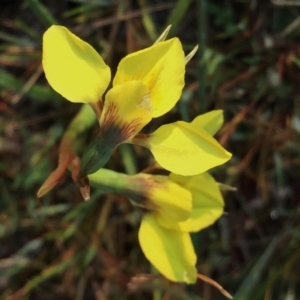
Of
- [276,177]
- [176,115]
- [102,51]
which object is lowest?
[276,177]

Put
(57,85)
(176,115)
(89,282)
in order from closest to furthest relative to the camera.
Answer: (57,85), (176,115), (89,282)

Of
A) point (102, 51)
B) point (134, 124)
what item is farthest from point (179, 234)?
point (102, 51)

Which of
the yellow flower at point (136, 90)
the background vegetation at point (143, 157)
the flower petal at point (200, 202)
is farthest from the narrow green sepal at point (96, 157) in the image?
the background vegetation at point (143, 157)

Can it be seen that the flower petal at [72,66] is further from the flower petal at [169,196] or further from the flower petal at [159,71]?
the flower petal at [169,196]

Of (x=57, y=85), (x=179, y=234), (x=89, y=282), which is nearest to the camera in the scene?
(x=57, y=85)

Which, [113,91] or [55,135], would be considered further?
[55,135]

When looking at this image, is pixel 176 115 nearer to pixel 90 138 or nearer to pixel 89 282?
pixel 90 138
